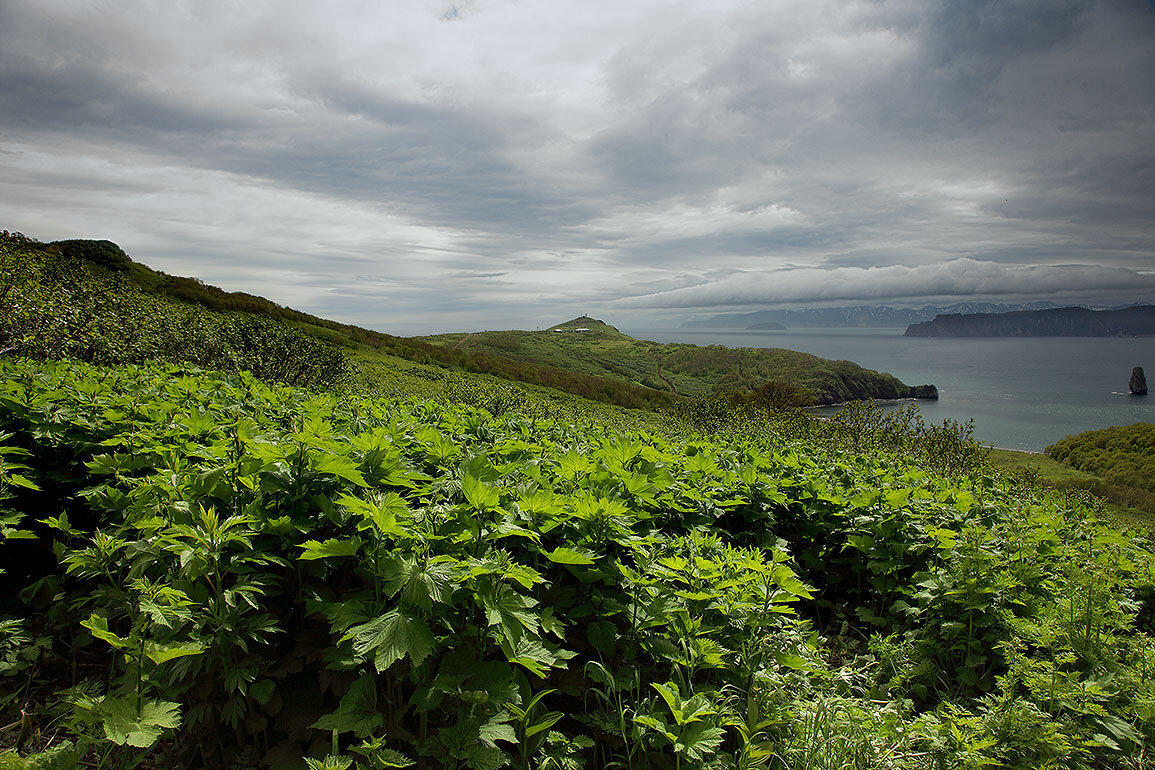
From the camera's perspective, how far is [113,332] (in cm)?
1573

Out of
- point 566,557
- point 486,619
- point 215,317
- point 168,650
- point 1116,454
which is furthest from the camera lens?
point 1116,454

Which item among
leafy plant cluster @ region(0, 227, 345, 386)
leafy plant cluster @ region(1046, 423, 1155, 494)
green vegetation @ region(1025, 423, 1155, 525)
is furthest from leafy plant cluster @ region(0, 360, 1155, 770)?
leafy plant cluster @ region(1046, 423, 1155, 494)

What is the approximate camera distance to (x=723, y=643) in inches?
115

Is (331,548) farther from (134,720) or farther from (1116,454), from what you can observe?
(1116,454)

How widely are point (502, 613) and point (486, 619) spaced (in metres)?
0.22

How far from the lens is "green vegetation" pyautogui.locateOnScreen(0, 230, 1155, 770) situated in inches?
79.5

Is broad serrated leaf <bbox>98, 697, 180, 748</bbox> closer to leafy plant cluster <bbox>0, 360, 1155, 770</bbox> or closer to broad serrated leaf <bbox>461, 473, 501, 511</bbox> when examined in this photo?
leafy plant cluster <bbox>0, 360, 1155, 770</bbox>

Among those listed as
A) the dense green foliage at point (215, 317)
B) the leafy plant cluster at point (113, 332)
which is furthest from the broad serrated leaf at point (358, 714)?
the dense green foliage at point (215, 317)

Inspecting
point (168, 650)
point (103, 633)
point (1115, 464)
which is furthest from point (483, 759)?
point (1115, 464)

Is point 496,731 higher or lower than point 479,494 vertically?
lower

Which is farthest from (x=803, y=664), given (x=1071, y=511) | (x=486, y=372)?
(x=486, y=372)

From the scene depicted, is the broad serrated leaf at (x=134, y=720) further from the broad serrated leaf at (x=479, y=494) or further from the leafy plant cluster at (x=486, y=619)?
the broad serrated leaf at (x=479, y=494)

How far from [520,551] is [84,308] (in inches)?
744

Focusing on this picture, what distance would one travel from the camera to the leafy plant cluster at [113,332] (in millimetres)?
12633
